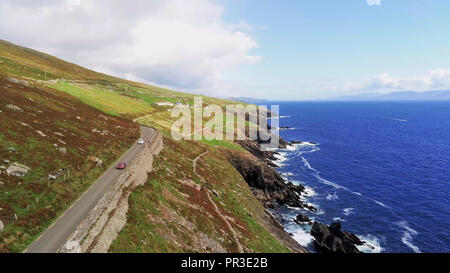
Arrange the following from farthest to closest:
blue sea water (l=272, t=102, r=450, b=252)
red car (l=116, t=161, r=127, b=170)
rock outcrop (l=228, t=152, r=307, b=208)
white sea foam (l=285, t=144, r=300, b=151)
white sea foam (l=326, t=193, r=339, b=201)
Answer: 1. white sea foam (l=285, t=144, r=300, b=151)
2. white sea foam (l=326, t=193, r=339, b=201)
3. rock outcrop (l=228, t=152, r=307, b=208)
4. blue sea water (l=272, t=102, r=450, b=252)
5. red car (l=116, t=161, r=127, b=170)

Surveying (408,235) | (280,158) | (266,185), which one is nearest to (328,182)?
(266,185)

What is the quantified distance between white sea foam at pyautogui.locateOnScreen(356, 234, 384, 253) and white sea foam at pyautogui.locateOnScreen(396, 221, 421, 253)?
20.8ft

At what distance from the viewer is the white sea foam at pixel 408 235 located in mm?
53562

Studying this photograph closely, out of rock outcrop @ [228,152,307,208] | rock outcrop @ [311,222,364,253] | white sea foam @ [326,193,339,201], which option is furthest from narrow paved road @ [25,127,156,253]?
white sea foam @ [326,193,339,201]

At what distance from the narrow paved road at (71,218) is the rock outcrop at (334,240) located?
47.4 meters

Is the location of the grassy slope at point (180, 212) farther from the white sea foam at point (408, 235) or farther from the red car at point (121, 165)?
the white sea foam at point (408, 235)

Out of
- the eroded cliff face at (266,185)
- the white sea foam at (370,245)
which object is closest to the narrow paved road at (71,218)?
the eroded cliff face at (266,185)

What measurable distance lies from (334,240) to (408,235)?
21615 millimetres

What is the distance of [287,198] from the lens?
2990 inches

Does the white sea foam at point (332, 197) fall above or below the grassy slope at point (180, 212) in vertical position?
below

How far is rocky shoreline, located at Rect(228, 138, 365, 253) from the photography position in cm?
5328

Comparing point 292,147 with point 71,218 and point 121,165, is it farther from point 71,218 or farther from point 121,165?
point 71,218

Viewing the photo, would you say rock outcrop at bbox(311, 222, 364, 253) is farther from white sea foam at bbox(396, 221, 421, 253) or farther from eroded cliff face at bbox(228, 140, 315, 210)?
eroded cliff face at bbox(228, 140, 315, 210)
